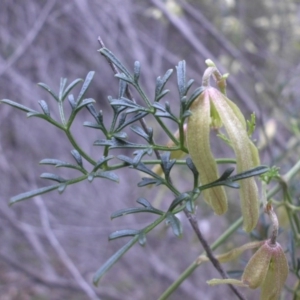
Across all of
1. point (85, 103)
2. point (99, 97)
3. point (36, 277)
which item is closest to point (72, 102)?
point (85, 103)

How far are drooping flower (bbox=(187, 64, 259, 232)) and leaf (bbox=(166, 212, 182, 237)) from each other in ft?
0.15

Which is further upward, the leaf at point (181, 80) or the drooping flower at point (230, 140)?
the leaf at point (181, 80)

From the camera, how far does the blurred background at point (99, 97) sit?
6.95 ft

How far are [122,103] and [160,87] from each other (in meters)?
0.05

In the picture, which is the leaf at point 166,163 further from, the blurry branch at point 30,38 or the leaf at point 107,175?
the blurry branch at point 30,38

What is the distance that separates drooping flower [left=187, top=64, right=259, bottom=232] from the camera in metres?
0.43

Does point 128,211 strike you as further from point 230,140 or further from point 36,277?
point 36,277

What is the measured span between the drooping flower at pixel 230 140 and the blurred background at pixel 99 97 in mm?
1416

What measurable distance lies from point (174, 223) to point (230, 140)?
0.10 meters

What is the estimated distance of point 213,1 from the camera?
236 centimetres

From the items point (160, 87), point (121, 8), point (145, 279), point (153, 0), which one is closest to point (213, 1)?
point (121, 8)

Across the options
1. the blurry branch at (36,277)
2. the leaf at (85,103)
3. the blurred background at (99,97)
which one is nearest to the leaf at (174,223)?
the leaf at (85,103)

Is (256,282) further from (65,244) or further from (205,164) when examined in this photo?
(65,244)

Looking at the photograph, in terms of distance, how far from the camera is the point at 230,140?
44 cm
